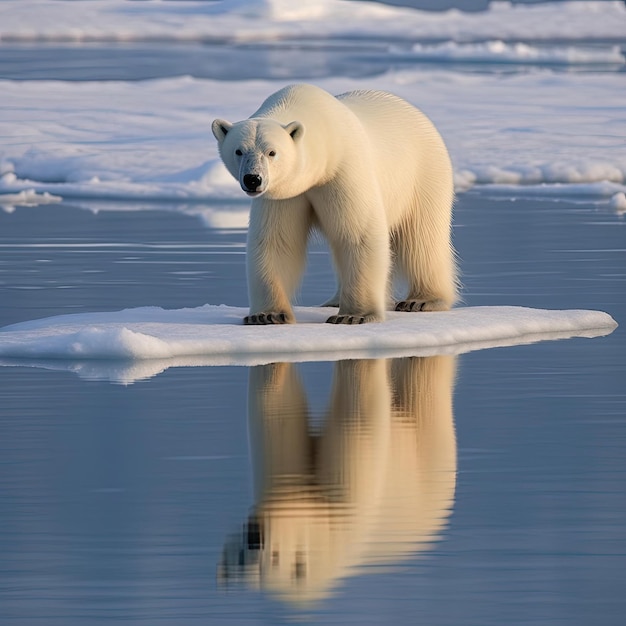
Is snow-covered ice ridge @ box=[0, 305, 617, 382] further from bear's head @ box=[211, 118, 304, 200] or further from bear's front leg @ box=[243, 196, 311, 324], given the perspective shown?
bear's head @ box=[211, 118, 304, 200]

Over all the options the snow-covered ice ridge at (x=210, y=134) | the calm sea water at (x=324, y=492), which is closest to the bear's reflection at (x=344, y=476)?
the calm sea water at (x=324, y=492)

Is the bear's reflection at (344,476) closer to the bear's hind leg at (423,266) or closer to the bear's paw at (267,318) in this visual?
the bear's paw at (267,318)

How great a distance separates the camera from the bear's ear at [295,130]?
275 inches

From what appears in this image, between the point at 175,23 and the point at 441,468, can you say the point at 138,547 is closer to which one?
the point at 441,468

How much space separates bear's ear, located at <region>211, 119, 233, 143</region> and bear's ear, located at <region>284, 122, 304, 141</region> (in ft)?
0.69

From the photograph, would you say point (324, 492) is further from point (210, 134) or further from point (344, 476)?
point (210, 134)

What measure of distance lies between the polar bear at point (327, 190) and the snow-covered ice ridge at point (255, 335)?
0.19 m

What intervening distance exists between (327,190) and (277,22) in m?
56.2

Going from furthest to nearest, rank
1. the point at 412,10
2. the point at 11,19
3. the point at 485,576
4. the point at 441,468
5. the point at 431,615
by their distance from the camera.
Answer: the point at 412,10
the point at 11,19
the point at 441,468
the point at 485,576
the point at 431,615

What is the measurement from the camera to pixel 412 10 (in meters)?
70.3

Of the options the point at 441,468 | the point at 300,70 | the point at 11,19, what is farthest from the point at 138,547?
the point at 11,19

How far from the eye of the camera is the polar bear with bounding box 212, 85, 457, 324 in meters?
6.94

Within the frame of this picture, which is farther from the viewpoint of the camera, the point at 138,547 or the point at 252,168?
the point at 252,168

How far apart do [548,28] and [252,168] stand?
56253mm
